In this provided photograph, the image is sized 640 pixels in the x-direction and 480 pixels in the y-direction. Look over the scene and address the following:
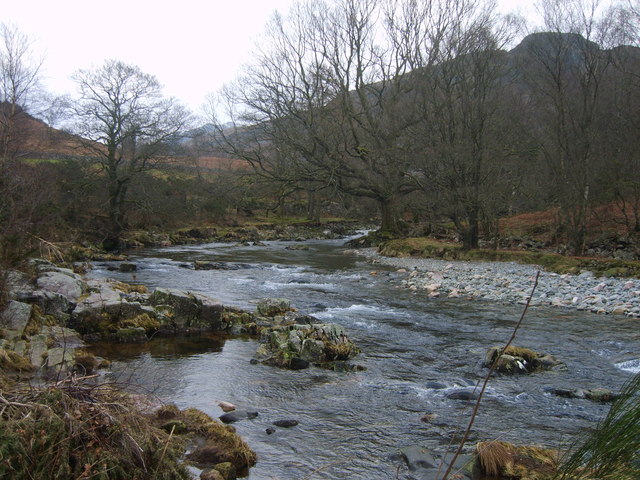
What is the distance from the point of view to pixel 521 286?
13.7m

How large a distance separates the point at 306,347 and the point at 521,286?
8.38m

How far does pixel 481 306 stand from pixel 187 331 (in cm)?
722

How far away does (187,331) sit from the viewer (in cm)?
964

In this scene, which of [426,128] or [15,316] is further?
[426,128]

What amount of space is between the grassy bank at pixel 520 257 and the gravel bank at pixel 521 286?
1.72 feet

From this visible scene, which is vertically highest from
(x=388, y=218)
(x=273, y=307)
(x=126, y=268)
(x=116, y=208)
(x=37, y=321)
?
(x=116, y=208)

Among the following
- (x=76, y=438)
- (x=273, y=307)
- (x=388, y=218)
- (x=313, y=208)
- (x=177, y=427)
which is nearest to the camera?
(x=76, y=438)

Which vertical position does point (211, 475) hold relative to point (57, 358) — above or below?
below

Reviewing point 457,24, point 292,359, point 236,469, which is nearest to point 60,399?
point 236,469

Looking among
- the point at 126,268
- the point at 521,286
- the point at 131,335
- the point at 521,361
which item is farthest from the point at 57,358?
the point at 521,286

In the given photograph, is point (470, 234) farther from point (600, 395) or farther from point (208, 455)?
point (208, 455)

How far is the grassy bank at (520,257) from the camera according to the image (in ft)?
47.4

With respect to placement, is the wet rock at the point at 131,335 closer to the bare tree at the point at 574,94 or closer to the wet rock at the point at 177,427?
the wet rock at the point at 177,427

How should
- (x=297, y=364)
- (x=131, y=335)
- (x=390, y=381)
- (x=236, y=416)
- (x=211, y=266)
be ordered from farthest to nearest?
(x=211, y=266) → (x=131, y=335) → (x=297, y=364) → (x=390, y=381) → (x=236, y=416)
